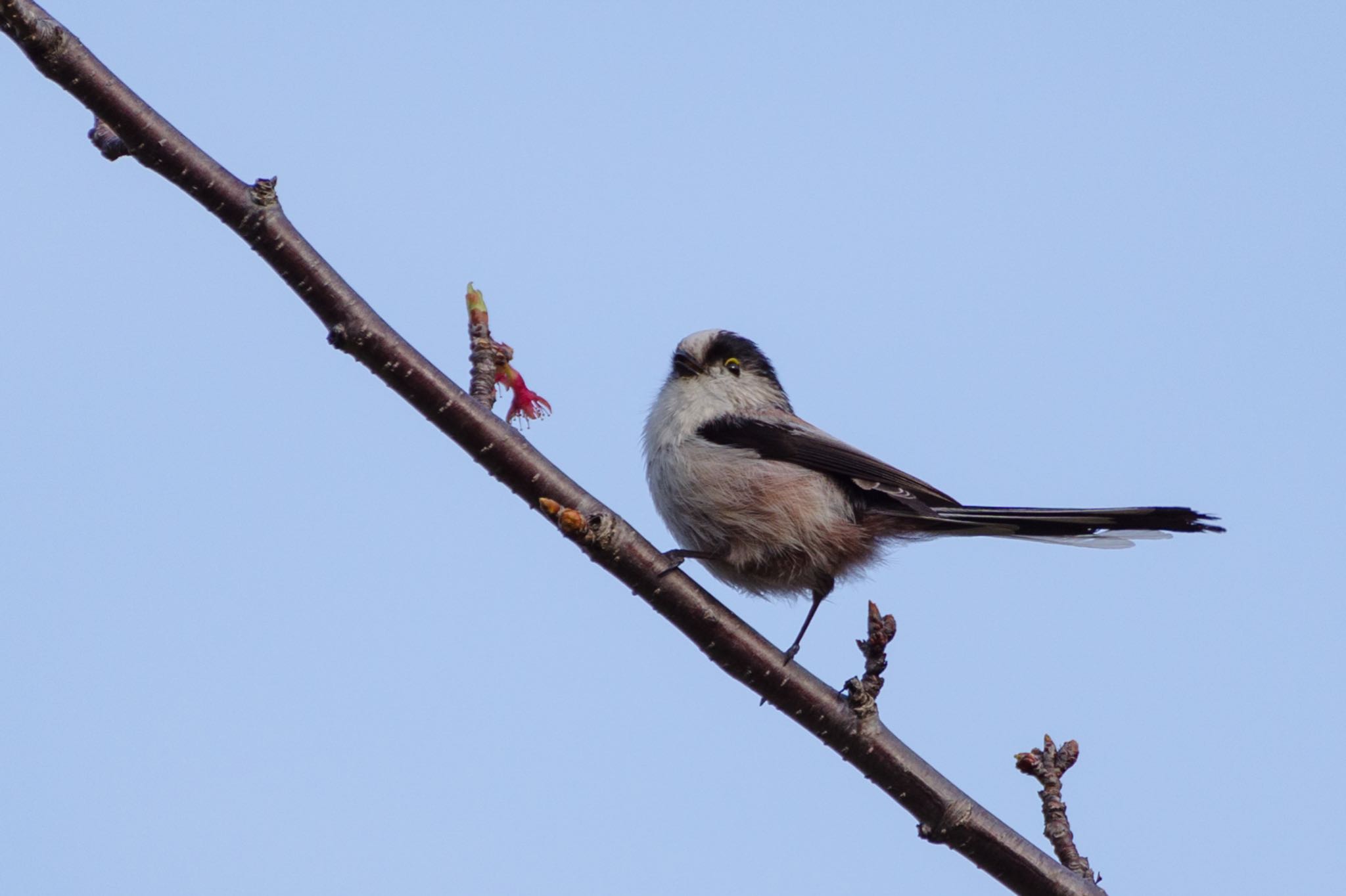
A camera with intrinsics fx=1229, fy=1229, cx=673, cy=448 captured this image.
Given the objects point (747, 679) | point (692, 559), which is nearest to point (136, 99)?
point (747, 679)

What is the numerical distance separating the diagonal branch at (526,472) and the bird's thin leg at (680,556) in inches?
1.0

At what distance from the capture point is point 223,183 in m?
3.01

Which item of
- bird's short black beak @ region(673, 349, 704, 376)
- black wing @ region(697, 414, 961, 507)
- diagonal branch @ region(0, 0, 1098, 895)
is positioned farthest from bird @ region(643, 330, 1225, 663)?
diagonal branch @ region(0, 0, 1098, 895)

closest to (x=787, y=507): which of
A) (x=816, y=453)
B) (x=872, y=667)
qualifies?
(x=816, y=453)

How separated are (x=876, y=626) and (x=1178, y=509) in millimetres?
1081

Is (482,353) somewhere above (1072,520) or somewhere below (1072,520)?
below

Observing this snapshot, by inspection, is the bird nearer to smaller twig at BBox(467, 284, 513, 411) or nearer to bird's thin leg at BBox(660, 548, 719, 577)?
bird's thin leg at BBox(660, 548, 719, 577)

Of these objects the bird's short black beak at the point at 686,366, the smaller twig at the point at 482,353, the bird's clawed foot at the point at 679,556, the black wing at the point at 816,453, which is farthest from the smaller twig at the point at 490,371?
the bird's short black beak at the point at 686,366

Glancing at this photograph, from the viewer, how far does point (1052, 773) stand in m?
3.58

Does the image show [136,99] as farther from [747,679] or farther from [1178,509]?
[1178,509]

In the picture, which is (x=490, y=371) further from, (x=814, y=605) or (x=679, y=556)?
(x=814, y=605)

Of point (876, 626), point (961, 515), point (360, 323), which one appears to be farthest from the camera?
point (961, 515)

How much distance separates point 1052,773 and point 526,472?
5.76 feet

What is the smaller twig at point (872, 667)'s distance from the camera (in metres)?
3.43
